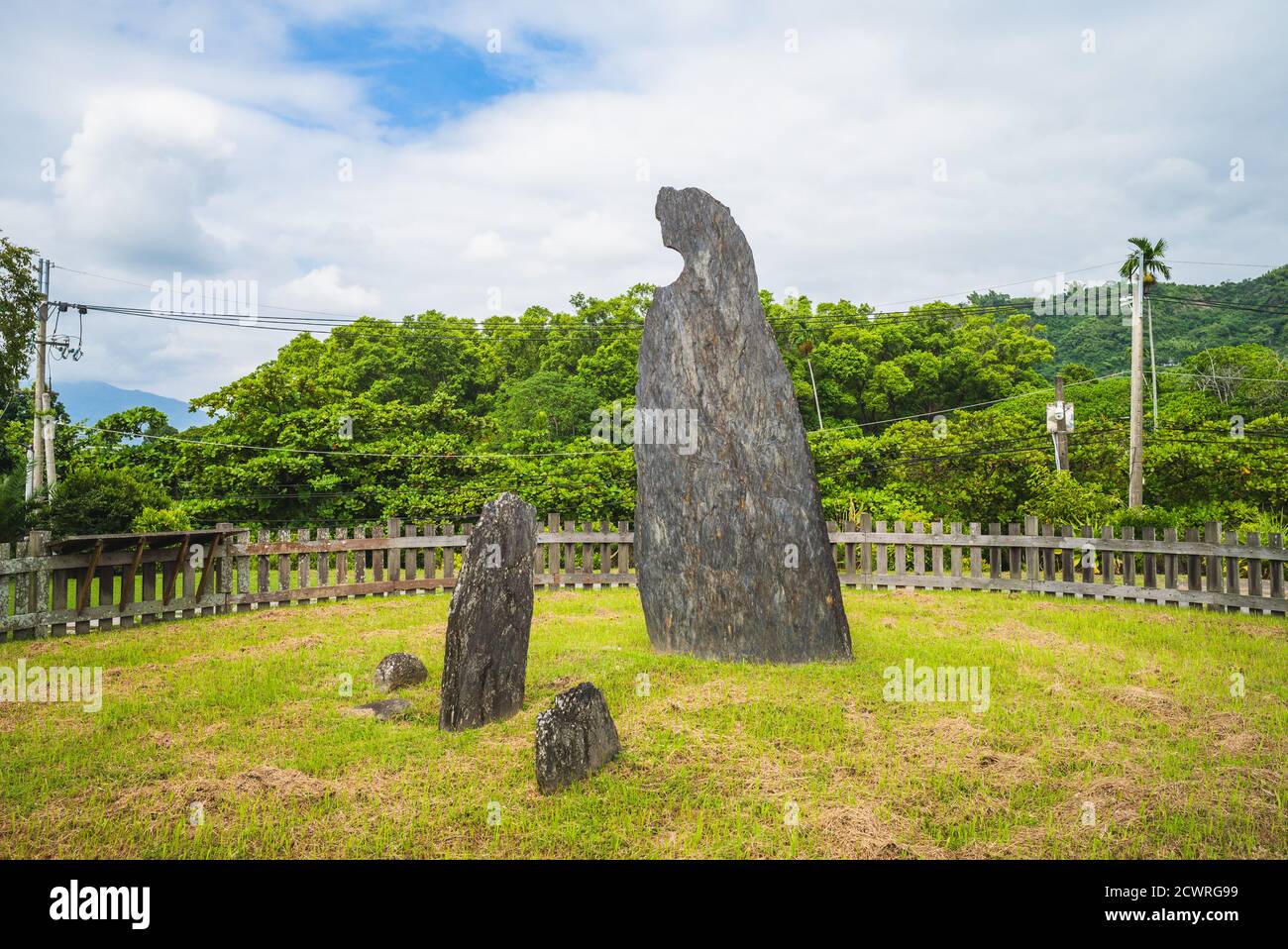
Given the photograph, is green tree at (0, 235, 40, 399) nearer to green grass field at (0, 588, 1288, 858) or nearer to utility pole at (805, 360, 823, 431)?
green grass field at (0, 588, 1288, 858)

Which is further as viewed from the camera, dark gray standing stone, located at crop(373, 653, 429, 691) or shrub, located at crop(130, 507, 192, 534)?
shrub, located at crop(130, 507, 192, 534)

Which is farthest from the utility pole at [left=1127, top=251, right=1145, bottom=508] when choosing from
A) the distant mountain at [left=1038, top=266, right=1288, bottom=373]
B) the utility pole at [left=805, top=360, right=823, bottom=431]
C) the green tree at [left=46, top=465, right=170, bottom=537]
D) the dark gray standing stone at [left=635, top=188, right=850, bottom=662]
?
the distant mountain at [left=1038, top=266, right=1288, bottom=373]

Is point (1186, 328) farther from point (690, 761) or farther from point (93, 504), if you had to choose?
point (93, 504)

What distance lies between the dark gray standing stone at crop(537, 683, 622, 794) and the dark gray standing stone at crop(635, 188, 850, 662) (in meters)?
3.38

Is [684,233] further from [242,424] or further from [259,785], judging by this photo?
[242,424]

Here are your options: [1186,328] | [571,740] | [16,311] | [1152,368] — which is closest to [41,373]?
[16,311]

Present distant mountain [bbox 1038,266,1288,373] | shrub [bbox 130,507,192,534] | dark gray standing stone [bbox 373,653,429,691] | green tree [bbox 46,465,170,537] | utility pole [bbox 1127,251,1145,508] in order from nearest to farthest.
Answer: dark gray standing stone [bbox 373,653,429,691] → green tree [bbox 46,465,170,537] → shrub [bbox 130,507,192,534] → utility pole [bbox 1127,251,1145,508] → distant mountain [bbox 1038,266,1288,373]

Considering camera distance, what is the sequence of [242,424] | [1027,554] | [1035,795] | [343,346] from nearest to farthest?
[1035,795]
[1027,554]
[242,424]
[343,346]

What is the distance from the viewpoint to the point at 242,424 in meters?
22.8

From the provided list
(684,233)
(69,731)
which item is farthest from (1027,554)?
(69,731)

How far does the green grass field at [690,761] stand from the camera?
4578mm

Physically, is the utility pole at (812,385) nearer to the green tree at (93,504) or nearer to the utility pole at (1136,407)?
the utility pole at (1136,407)

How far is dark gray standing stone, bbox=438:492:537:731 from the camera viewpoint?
257 inches

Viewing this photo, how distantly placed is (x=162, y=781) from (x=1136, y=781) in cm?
672
